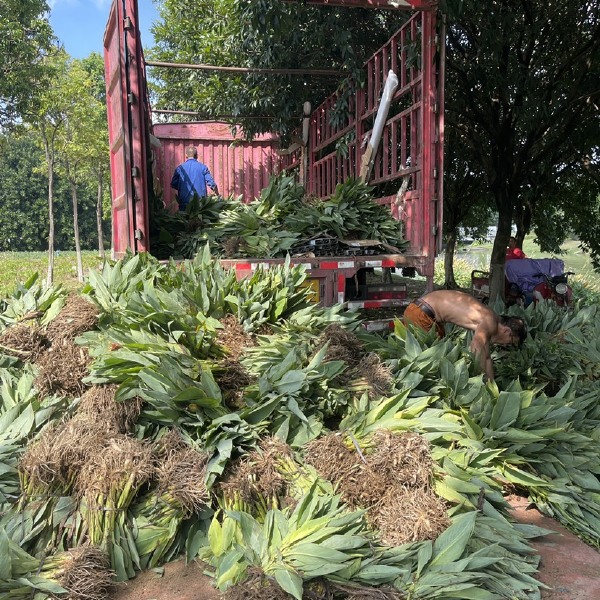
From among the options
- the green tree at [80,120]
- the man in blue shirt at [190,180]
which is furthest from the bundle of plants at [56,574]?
the green tree at [80,120]

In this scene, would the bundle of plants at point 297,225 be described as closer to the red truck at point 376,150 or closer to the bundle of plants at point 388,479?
the red truck at point 376,150

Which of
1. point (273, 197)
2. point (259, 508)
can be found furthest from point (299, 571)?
point (273, 197)

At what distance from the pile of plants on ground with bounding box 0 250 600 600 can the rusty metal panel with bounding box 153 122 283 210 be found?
20.4 ft

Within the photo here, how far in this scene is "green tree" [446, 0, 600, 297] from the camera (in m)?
7.41

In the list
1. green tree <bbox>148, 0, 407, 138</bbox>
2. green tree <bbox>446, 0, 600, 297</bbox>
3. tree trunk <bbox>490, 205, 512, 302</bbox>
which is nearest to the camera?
green tree <bbox>446, 0, 600, 297</bbox>

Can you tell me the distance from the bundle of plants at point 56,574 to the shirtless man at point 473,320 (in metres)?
2.69

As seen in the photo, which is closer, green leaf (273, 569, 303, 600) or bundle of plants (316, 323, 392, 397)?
green leaf (273, 569, 303, 600)

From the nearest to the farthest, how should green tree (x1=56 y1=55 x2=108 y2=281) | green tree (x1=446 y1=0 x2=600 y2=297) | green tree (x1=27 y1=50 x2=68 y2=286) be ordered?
1. green tree (x1=446 y1=0 x2=600 y2=297)
2. green tree (x1=27 y1=50 x2=68 y2=286)
3. green tree (x1=56 y1=55 x2=108 y2=281)

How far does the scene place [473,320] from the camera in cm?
430

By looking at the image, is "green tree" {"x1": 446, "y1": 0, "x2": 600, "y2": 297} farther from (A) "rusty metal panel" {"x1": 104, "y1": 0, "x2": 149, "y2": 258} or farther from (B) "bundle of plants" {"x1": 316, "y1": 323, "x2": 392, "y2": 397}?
(B) "bundle of plants" {"x1": 316, "y1": 323, "x2": 392, "y2": 397}

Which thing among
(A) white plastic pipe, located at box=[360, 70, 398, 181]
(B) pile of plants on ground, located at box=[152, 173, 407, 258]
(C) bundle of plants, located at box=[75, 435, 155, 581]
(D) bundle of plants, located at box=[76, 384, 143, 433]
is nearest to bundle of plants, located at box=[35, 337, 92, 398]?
(D) bundle of plants, located at box=[76, 384, 143, 433]

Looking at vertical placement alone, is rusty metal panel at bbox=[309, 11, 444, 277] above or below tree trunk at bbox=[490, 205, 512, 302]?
above

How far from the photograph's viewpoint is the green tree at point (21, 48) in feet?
34.8

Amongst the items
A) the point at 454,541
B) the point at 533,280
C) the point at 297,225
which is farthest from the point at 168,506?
the point at 533,280
